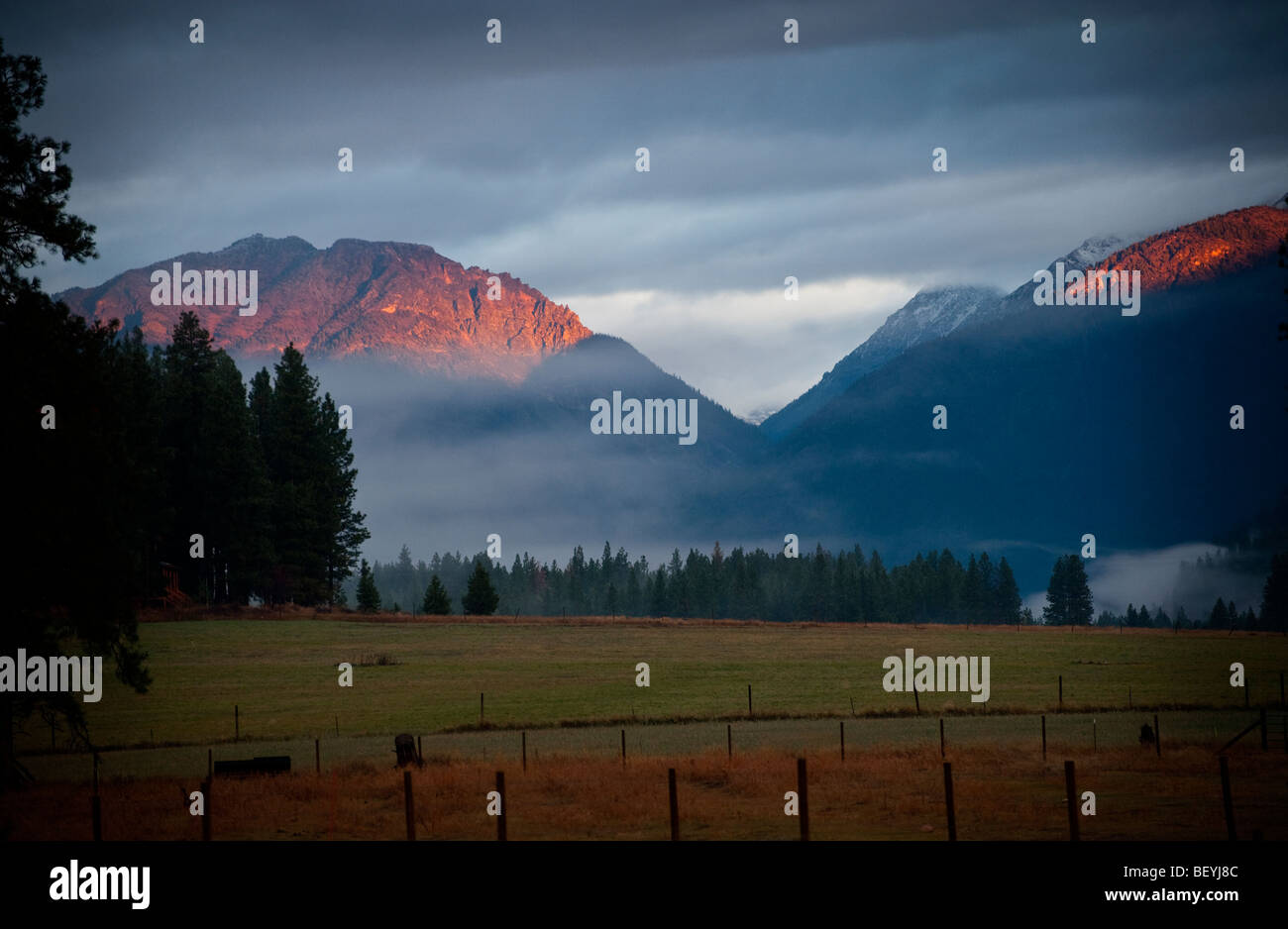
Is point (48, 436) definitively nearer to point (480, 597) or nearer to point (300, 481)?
point (300, 481)

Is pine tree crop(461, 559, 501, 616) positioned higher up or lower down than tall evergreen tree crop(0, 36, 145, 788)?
lower down

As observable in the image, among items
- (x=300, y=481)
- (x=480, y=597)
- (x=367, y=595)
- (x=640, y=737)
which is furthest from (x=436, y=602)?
(x=640, y=737)

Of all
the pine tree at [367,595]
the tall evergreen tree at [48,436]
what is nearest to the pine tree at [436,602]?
the pine tree at [367,595]

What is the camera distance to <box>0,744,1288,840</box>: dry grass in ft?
101

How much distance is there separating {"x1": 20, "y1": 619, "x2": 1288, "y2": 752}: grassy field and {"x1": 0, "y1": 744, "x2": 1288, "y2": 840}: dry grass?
69.2 ft

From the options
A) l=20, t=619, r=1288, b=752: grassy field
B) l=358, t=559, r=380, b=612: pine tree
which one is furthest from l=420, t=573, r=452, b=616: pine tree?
l=20, t=619, r=1288, b=752: grassy field

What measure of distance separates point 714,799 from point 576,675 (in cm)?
5101

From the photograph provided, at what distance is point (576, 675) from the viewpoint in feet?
282

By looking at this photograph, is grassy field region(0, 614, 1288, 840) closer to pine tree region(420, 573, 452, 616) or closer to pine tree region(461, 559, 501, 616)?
pine tree region(461, 559, 501, 616)

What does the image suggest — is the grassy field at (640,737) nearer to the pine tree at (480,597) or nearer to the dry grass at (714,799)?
the dry grass at (714,799)

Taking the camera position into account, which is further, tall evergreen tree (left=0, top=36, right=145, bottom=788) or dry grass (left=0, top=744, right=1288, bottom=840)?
tall evergreen tree (left=0, top=36, right=145, bottom=788)
